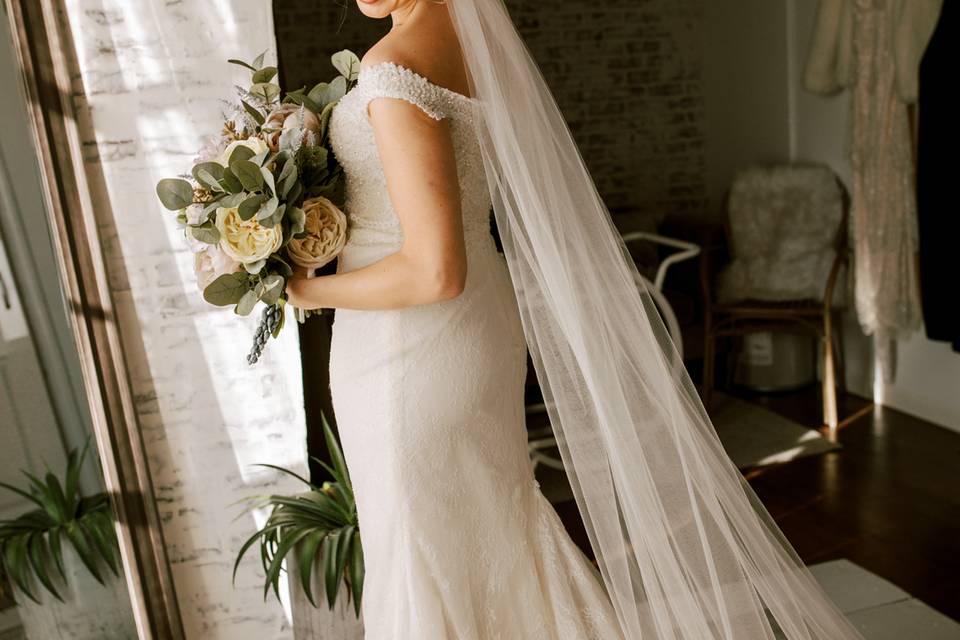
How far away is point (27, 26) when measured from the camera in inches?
84.0

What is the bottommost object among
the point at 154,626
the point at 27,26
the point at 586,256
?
the point at 154,626

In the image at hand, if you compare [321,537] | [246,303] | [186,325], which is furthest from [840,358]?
[246,303]

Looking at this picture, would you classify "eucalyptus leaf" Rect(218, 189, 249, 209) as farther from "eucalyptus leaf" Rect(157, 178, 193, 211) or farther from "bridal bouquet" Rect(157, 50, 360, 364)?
"eucalyptus leaf" Rect(157, 178, 193, 211)

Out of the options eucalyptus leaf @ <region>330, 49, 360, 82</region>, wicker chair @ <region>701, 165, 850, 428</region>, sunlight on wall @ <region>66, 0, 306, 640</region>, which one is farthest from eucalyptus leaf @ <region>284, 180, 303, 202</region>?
wicker chair @ <region>701, 165, 850, 428</region>

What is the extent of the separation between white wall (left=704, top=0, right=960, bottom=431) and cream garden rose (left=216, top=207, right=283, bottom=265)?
3693mm

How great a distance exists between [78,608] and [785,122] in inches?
180

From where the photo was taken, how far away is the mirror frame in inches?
85.0

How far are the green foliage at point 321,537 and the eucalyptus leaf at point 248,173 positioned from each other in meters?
1.02

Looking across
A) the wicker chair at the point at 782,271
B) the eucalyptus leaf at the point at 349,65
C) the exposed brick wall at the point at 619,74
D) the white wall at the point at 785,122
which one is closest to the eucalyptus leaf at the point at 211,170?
the eucalyptus leaf at the point at 349,65

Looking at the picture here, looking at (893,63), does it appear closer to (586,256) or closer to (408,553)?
(586,256)

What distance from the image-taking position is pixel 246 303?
1.53 m

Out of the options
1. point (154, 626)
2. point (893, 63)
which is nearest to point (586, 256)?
point (154, 626)

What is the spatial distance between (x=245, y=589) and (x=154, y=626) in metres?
0.26

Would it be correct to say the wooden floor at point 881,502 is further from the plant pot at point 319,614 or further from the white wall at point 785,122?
the plant pot at point 319,614
